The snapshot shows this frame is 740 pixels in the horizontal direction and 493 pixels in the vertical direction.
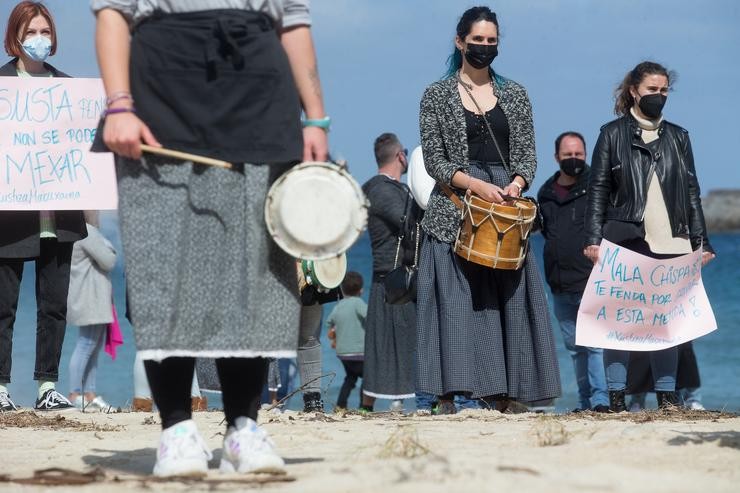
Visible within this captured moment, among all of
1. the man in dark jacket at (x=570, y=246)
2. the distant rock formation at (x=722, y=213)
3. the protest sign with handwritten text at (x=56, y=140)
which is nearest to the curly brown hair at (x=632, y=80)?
the man in dark jacket at (x=570, y=246)

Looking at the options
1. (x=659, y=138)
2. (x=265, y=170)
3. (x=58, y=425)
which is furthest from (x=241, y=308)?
(x=659, y=138)

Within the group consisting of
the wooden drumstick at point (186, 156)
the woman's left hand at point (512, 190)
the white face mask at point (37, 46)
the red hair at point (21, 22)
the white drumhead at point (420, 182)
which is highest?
the red hair at point (21, 22)

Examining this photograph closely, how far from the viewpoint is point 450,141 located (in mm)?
7418

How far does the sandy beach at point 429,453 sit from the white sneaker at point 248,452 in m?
0.06

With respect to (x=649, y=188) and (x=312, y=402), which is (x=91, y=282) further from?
(x=649, y=188)

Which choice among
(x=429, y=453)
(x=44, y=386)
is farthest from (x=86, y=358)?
(x=429, y=453)

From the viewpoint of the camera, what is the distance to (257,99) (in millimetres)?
4551

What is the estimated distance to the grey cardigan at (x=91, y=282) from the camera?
33.0 ft

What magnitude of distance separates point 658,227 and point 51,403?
146 inches

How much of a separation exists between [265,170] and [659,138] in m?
3.95

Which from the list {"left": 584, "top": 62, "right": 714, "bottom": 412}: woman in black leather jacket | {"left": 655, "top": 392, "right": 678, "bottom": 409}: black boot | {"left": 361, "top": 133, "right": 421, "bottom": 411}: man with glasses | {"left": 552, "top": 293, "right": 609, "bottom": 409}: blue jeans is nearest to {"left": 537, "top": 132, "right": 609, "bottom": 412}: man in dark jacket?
{"left": 552, "top": 293, "right": 609, "bottom": 409}: blue jeans

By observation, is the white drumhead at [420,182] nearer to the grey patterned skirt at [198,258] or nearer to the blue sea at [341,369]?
the grey patterned skirt at [198,258]

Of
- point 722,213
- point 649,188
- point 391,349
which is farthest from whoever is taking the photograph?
point 722,213

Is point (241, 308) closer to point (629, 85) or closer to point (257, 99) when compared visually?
point (257, 99)
